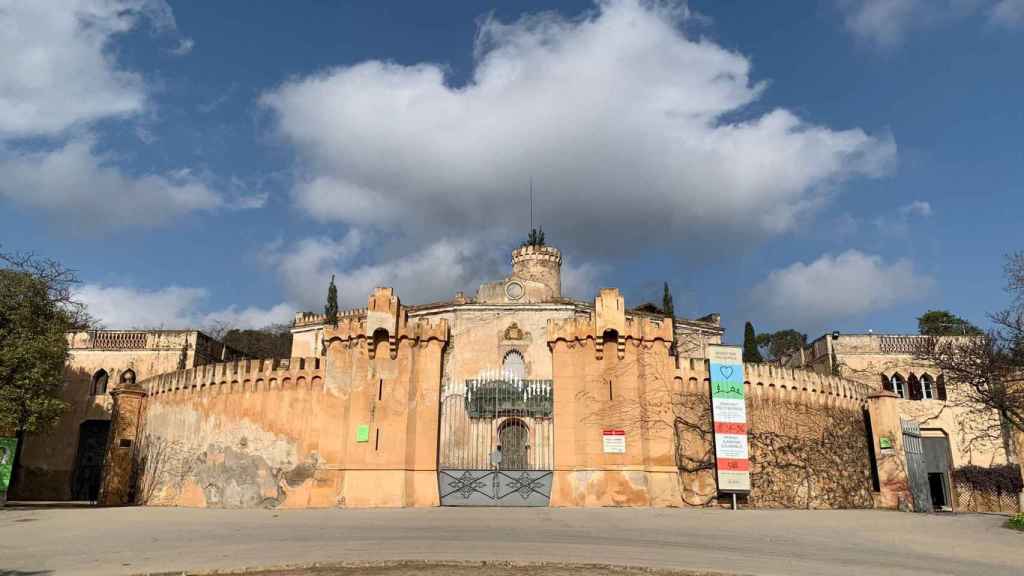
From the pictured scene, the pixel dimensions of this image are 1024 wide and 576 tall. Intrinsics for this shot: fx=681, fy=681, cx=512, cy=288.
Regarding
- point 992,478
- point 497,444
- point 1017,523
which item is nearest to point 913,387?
point 992,478

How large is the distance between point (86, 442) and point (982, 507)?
45434mm

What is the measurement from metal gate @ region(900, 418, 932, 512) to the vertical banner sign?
5.70m

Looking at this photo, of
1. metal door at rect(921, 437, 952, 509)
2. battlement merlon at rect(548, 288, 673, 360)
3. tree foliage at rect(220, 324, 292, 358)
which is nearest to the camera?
battlement merlon at rect(548, 288, 673, 360)

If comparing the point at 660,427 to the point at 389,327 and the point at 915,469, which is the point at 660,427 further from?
the point at 915,469

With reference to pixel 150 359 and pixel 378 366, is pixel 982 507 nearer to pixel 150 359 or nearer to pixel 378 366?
pixel 378 366

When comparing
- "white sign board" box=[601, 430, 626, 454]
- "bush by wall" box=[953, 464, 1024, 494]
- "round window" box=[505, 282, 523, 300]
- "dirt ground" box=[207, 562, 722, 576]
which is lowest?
"dirt ground" box=[207, 562, 722, 576]

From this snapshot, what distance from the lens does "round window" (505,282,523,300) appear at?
3662 centimetres

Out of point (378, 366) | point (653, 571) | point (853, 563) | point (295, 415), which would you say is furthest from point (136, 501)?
point (853, 563)

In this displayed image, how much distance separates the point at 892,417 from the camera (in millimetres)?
25156

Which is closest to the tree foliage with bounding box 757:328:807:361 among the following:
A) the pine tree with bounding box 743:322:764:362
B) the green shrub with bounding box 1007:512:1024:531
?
the pine tree with bounding box 743:322:764:362

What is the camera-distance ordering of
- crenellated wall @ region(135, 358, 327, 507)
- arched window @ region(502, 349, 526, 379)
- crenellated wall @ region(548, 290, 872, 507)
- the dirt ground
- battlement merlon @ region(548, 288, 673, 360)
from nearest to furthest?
the dirt ground → crenellated wall @ region(548, 290, 872, 507) → battlement merlon @ region(548, 288, 673, 360) → crenellated wall @ region(135, 358, 327, 507) → arched window @ region(502, 349, 526, 379)

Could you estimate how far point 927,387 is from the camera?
36.7 m

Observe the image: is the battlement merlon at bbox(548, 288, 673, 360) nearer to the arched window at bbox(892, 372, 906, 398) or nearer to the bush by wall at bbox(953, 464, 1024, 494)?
the arched window at bbox(892, 372, 906, 398)

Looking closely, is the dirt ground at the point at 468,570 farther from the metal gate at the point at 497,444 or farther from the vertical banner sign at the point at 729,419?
the vertical banner sign at the point at 729,419
